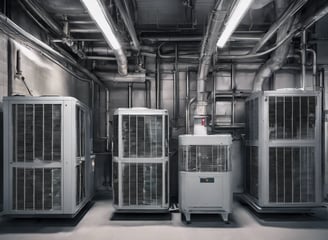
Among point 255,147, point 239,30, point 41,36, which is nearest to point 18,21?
point 41,36

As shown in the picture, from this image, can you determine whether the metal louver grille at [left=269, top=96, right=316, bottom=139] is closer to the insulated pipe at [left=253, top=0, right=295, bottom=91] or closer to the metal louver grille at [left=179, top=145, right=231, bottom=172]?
the metal louver grille at [left=179, top=145, right=231, bottom=172]

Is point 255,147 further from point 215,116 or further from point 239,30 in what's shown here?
point 239,30

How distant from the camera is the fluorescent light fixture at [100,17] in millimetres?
2742

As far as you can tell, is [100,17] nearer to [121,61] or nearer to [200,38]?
[121,61]

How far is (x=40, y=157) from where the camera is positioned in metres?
3.69

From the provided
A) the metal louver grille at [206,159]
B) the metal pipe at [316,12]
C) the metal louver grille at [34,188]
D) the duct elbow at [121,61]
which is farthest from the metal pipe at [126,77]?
the metal pipe at [316,12]

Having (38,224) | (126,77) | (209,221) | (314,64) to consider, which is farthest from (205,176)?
(314,64)

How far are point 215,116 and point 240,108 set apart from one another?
1.72 ft

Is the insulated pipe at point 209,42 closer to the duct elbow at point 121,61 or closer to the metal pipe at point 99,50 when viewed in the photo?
the duct elbow at point 121,61

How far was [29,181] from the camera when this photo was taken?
3670 millimetres

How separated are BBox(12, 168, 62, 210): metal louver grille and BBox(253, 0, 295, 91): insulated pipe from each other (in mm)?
3572

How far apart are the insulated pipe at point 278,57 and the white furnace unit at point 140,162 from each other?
2.06 metres

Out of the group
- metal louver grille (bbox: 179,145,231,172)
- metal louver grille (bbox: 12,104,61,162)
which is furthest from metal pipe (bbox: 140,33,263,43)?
metal louver grille (bbox: 12,104,61,162)

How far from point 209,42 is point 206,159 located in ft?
5.11
